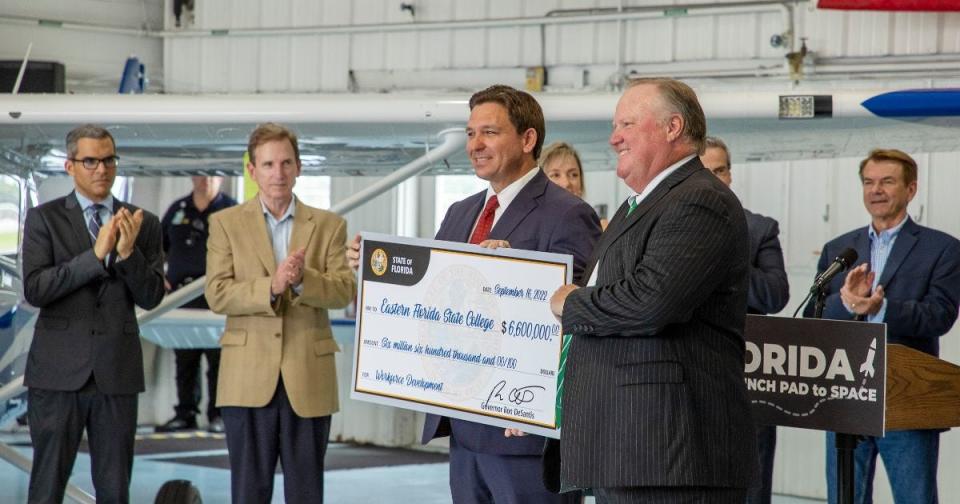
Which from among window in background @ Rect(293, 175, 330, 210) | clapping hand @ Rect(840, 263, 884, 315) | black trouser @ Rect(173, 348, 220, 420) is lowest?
black trouser @ Rect(173, 348, 220, 420)

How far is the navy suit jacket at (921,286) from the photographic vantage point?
13.1 ft

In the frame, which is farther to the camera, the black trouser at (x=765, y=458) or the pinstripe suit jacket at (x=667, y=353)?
the black trouser at (x=765, y=458)

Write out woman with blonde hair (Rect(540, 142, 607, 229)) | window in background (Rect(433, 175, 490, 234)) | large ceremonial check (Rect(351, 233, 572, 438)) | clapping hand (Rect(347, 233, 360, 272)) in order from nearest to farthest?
large ceremonial check (Rect(351, 233, 572, 438)) < clapping hand (Rect(347, 233, 360, 272)) < woman with blonde hair (Rect(540, 142, 607, 229)) < window in background (Rect(433, 175, 490, 234))

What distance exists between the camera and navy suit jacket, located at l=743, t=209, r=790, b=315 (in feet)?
13.7

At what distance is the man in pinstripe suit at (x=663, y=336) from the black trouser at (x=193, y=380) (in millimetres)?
6748

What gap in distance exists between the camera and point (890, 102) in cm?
442

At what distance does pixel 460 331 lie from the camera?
10.2ft

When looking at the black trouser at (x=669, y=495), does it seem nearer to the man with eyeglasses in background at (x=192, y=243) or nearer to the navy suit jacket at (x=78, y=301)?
the navy suit jacket at (x=78, y=301)

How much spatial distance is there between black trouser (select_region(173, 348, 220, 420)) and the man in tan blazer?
5.06 metres

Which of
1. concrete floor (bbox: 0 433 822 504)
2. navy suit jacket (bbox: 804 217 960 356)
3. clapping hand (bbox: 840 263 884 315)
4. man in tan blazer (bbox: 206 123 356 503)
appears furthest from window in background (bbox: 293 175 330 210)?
clapping hand (bbox: 840 263 884 315)

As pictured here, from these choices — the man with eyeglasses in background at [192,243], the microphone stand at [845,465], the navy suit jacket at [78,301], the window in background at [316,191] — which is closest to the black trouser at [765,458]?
the microphone stand at [845,465]

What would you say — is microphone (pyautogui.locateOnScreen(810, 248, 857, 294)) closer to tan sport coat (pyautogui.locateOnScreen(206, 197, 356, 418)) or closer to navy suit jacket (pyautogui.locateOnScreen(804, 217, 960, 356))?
navy suit jacket (pyautogui.locateOnScreen(804, 217, 960, 356))

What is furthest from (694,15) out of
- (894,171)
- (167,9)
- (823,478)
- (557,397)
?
(557,397)

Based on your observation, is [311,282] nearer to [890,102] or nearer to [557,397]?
[557,397]
